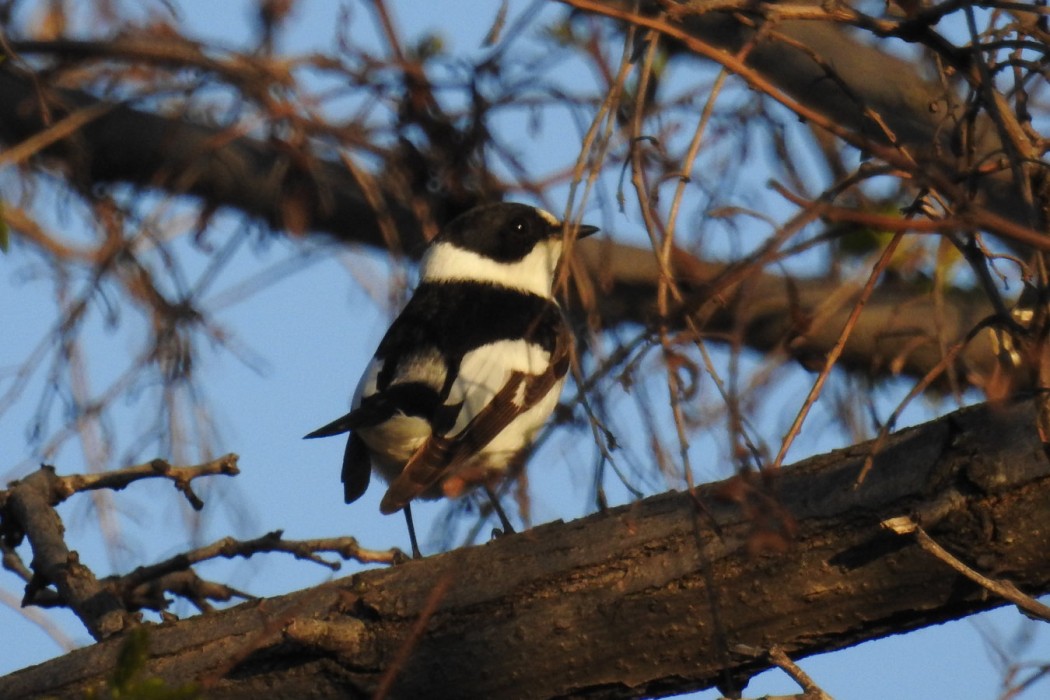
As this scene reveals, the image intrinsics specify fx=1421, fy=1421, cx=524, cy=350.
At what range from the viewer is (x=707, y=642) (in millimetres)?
3051

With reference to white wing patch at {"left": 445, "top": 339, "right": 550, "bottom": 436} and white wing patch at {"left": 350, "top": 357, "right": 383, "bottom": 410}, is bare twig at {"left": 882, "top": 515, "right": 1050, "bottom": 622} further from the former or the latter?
white wing patch at {"left": 350, "top": 357, "right": 383, "bottom": 410}

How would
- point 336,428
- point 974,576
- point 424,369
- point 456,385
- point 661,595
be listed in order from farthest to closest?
1. point 424,369
2. point 456,385
3. point 336,428
4. point 661,595
5. point 974,576

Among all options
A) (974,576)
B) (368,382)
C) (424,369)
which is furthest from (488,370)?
(974,576)

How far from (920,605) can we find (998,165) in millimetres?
943

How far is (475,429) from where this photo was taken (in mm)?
4855

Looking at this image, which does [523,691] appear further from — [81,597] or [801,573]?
[81,597]

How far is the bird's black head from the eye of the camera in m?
5.88

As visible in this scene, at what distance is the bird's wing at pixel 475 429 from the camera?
458 centimetres

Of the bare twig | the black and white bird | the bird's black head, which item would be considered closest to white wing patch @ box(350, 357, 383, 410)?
the black and white bird

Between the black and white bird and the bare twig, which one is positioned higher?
the black and white bird

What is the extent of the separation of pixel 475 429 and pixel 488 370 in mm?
295

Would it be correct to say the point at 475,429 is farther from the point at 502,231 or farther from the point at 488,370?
the point at 502,231

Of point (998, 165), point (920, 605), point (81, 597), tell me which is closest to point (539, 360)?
point (81, 597)

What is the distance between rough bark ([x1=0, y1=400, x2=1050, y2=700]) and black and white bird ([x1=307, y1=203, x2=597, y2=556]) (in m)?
1.19
